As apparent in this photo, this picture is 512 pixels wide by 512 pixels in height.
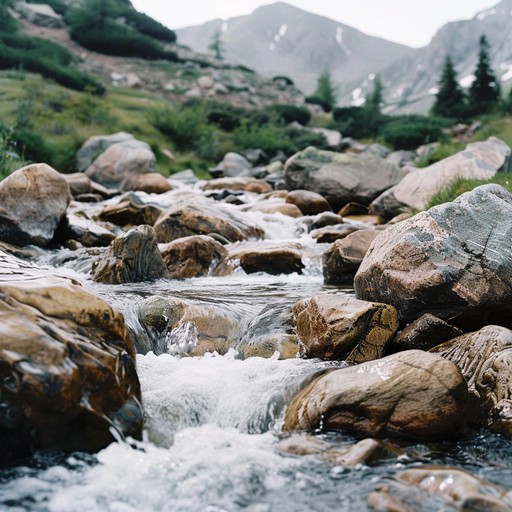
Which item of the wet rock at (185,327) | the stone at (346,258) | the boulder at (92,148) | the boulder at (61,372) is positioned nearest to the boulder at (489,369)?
the wet rock at (185,327)

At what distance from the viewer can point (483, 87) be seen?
29234 millimetres

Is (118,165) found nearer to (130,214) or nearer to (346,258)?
(130,214)

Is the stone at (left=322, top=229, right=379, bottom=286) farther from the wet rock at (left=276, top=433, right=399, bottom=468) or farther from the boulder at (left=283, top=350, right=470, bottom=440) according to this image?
the wet rock at (left=276, top=433, right=399, bottom=468)

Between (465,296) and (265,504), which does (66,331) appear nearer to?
(265,504)

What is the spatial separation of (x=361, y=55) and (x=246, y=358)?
146 metres

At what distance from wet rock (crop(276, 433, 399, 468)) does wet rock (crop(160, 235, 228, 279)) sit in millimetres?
4358

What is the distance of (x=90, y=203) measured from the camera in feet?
42.4

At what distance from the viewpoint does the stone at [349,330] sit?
13.3 feet

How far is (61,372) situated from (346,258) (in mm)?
4389

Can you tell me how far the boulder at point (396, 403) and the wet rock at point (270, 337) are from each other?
104 centimetres

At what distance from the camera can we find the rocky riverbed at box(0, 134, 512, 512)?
8.42 ft

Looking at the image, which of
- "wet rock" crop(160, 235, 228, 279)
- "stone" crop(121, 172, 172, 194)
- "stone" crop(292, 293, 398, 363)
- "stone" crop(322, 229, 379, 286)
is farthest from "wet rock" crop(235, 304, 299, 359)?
"stone" crop(121, 172, 172, 194)

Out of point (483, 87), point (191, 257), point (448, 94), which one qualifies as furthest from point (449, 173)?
point (448, 94)

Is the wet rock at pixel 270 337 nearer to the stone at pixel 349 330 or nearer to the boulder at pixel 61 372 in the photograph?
the stone at pixel 349 330
